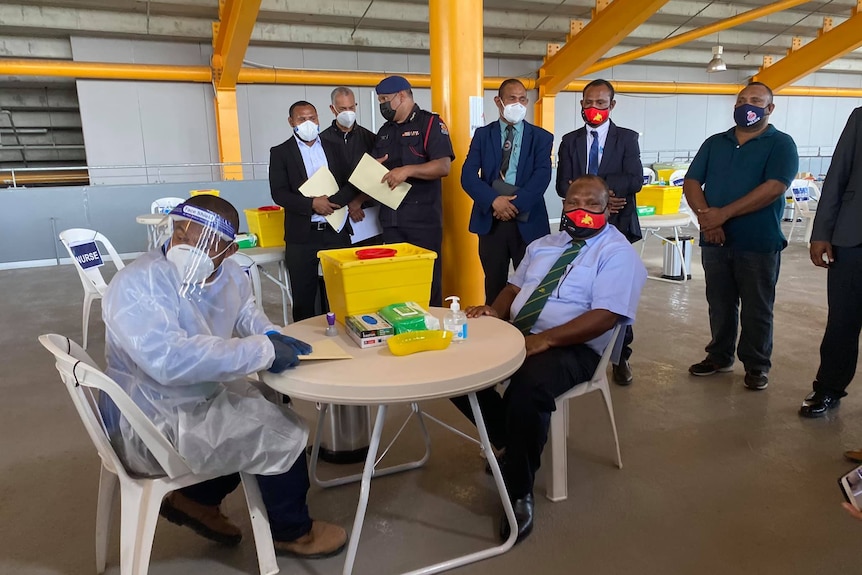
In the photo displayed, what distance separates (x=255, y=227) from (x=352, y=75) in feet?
22.1

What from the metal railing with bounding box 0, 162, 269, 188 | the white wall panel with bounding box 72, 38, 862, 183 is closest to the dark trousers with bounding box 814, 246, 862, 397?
the metal railing with bounding box 0, 162, 269, 188

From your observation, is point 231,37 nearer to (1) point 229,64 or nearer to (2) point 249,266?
(1) point 229,64

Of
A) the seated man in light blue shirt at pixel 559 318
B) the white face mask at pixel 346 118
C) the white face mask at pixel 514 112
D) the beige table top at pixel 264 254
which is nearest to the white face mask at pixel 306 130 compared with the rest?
the white face mask at pixel 346 118

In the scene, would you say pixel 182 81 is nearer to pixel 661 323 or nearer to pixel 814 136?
pixel 661 323

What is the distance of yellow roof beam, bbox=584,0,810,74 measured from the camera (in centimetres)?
855

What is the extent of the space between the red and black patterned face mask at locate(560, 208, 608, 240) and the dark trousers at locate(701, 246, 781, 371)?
124cm

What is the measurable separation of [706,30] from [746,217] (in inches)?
314

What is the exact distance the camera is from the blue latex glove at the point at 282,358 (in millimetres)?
1549

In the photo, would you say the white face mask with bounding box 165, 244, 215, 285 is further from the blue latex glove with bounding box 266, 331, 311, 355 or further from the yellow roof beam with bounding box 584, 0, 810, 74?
the yellow roof beam with bounding box 584, 0, 810, 74

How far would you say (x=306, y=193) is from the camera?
10.4 feet

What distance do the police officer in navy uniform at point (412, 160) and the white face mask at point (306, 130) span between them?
376 mm

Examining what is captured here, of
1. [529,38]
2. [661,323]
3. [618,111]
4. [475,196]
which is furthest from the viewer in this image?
[618,111]

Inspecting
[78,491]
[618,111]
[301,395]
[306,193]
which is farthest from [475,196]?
[618,111]

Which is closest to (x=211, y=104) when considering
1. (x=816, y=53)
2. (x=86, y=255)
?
(x=86, y=255)
